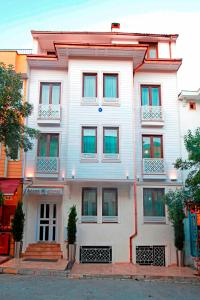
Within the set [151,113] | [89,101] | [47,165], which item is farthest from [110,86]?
[47,165]

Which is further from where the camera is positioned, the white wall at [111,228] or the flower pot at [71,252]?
the white wall at [111,228]

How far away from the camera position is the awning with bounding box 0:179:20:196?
14802 mm

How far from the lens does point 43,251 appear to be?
1584cm

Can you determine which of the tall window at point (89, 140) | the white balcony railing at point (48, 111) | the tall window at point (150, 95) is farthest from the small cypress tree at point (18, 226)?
the tall window at point (150, 95)

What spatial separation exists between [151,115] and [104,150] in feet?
11.6

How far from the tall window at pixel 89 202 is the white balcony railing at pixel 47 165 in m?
1.95

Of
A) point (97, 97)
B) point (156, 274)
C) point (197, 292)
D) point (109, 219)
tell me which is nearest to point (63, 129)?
point (97, 97)

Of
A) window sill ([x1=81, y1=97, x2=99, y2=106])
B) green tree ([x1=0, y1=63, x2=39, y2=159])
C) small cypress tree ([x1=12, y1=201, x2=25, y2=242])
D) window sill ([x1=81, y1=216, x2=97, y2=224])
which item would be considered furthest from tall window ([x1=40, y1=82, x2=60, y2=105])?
window sill ([x1=81, y1=216, x2=97, y2=224])

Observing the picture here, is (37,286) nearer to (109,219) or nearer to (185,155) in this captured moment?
(109,219)

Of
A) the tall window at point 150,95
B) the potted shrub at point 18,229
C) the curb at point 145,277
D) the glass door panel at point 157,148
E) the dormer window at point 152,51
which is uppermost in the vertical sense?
the dormer window at point 152,51

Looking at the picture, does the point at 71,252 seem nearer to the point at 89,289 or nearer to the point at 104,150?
the point at 89,289

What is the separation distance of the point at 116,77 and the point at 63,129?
4.22m

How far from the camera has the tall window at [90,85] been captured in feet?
57.3

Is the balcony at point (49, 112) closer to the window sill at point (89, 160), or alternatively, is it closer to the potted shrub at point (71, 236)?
the window sill at point (89, 160)
